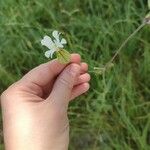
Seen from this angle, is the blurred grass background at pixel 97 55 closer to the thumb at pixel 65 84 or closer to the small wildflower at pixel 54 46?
the thumb at pixel 65 84

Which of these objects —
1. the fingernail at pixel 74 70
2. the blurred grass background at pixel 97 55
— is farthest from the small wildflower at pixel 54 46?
the blurred grass background at pixel 97 55

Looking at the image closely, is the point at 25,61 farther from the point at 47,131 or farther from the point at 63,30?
the point at 47,131

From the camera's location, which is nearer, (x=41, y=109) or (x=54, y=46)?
(x=54, y=46)

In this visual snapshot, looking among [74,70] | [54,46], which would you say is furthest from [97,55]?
[54,46]

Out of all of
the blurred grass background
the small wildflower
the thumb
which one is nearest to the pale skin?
the thumb

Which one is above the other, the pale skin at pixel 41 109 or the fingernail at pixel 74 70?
the fingernail at pixel 74 70

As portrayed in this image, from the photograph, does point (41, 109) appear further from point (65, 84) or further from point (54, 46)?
point (54, 46)
